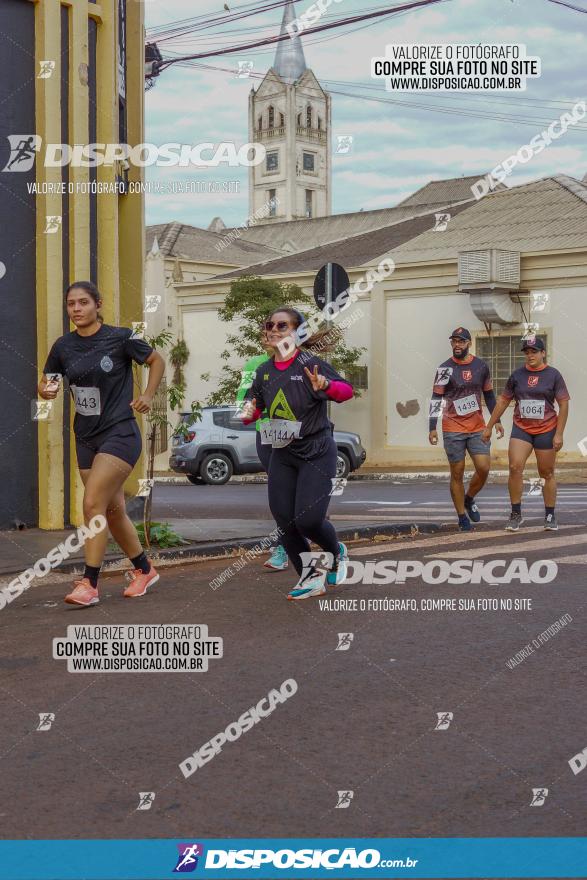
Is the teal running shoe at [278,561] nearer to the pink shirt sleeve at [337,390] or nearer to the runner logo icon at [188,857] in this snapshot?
the pink shirt sleeve at [337,390]

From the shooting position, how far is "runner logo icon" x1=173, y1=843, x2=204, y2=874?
3.77 m

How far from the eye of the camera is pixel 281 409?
27.6ft

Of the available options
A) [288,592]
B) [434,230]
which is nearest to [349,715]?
[288,592]

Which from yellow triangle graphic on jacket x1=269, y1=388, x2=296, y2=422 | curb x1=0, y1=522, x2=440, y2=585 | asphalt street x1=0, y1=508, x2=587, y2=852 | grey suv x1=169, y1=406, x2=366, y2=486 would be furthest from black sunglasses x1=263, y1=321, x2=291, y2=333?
grey suv x1=169, y1=406, x2=366, y2=486

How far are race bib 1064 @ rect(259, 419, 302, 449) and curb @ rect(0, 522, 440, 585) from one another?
2171 millimetres

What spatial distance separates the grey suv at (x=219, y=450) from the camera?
81.4ft

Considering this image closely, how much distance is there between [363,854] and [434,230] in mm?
32236

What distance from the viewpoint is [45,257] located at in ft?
40.1

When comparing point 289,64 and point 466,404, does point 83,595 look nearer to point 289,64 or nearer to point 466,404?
point 466,404

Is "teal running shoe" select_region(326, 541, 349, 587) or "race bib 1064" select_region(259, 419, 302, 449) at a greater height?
"race bib 1064" select_region(259, 419, 302, 449)

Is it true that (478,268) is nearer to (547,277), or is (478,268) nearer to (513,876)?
(547,277)

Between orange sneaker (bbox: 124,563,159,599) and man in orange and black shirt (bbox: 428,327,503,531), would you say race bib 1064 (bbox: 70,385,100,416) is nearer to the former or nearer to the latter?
orange sneaker (bbox: 124,563,159,599)

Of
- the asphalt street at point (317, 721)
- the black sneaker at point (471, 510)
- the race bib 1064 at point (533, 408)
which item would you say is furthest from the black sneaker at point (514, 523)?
the asphalt street at point (317, 721)

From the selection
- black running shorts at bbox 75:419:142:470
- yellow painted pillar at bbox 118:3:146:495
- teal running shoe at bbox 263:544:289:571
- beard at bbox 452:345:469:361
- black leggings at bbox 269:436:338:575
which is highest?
yellow painted pillar at bbox 118:3:146:495
